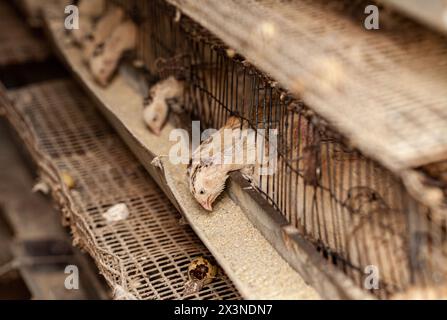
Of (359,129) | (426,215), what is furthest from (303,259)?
(359,129)

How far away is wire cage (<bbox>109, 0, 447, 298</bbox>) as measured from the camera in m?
2.94

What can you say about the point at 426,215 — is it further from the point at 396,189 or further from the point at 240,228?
the point at 240,228

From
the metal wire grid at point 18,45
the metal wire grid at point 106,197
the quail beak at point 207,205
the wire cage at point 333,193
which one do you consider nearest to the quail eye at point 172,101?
the wire cage at point 333,193

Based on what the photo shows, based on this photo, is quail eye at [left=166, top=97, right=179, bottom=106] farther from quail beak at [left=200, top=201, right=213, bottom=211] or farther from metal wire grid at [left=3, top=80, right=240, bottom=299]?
quail beak at [left=200, top=201, right=213, bottom=211]

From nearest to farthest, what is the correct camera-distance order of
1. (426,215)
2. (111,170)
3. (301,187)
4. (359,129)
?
(359,129) < (426,215) < (301,187) < (111,170)

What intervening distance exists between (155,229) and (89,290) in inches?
43.8

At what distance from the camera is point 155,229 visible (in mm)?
4305

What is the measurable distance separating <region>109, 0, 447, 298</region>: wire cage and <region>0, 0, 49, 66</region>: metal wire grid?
2605 millimetres

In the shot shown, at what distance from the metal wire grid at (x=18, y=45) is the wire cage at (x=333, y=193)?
261 cm

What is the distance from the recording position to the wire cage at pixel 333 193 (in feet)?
9.63

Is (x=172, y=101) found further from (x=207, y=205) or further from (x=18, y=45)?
(x=18, y=45)

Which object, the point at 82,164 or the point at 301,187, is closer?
the point at 301,187

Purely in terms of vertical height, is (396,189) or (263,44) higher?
(263,44)

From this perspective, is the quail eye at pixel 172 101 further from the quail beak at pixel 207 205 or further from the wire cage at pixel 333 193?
the quail beak at pixel 207 205
